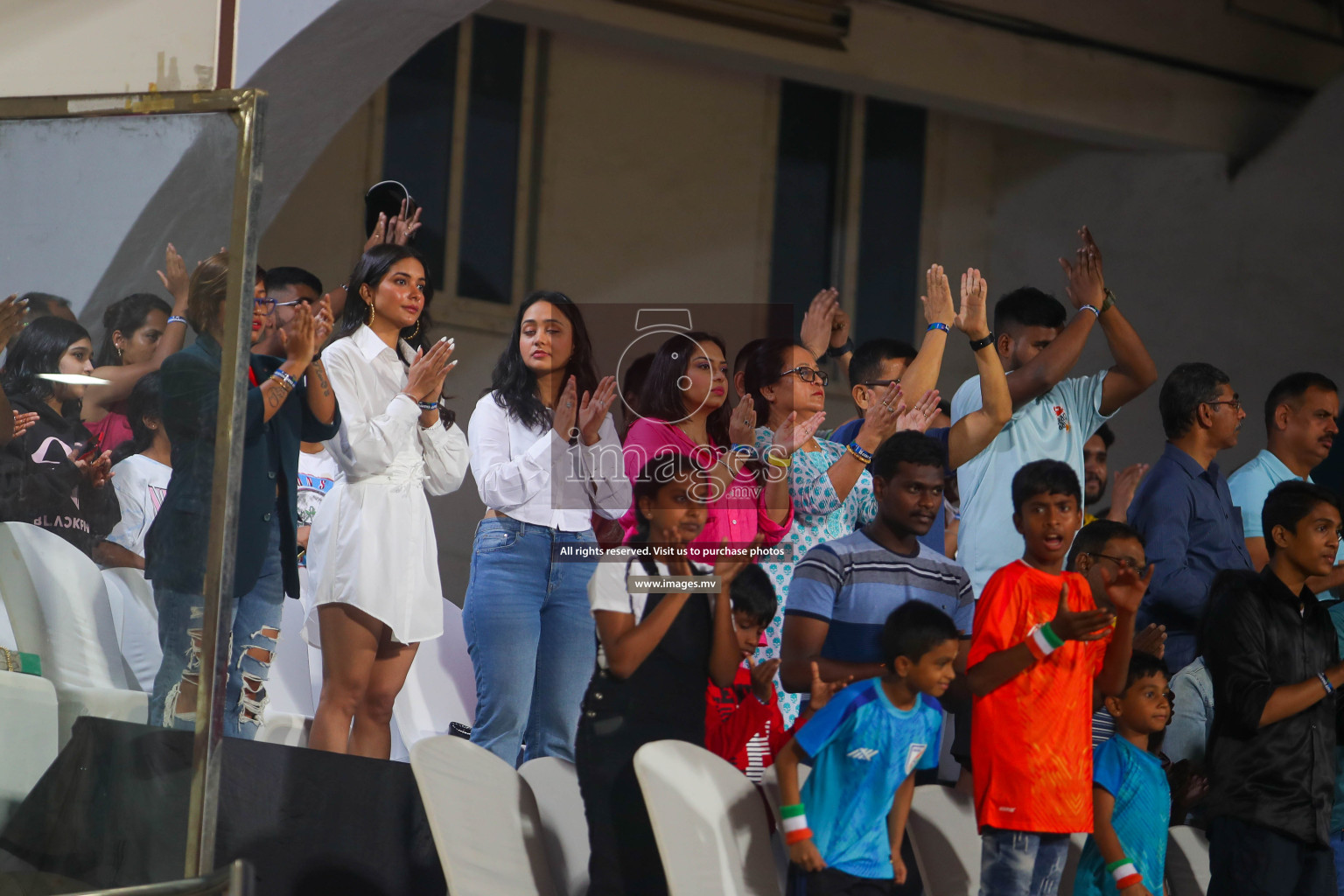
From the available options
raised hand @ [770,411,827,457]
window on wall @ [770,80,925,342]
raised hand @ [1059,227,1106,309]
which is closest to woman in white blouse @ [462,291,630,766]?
raised hand @ [770,411,827,457]

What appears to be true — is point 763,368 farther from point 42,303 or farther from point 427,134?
point 427,134

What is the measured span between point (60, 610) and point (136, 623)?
0.19 metres

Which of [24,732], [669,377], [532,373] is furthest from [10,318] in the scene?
[669,377]

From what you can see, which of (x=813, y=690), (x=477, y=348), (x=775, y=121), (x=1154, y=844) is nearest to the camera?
(x=813, y=690)

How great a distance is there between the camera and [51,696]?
298cm

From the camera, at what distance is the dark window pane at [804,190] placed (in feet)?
26.3

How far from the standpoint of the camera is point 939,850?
11.0 feet

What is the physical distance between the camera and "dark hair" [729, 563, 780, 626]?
3301mm

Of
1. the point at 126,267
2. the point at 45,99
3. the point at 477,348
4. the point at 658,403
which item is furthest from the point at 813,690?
the point at 477,348

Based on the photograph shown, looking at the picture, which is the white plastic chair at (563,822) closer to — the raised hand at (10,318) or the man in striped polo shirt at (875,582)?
the man in striped polo shirt at (875,582)

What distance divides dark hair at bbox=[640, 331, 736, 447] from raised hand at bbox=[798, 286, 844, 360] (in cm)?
41

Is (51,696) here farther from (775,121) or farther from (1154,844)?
(775,121)

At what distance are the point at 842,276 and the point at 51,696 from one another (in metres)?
5.77

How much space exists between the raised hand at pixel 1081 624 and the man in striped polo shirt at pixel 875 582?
25 cm
